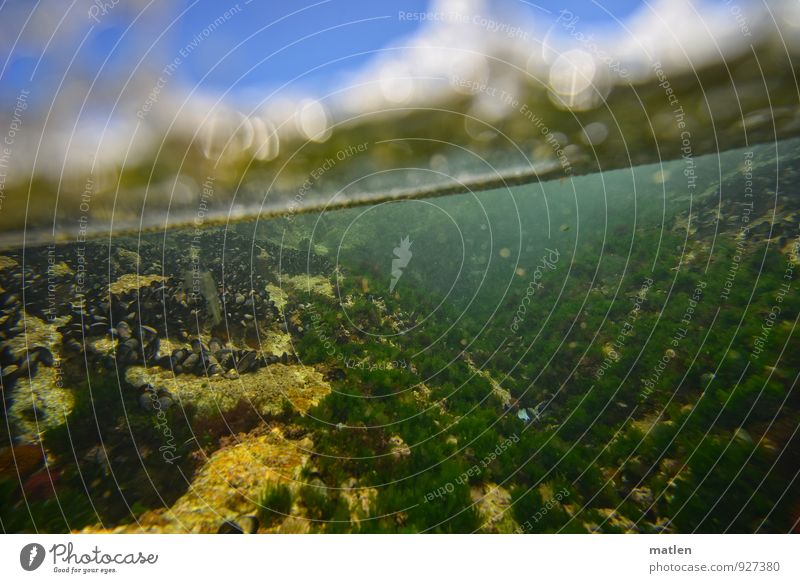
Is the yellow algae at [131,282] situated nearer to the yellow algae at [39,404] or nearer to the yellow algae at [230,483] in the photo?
the yellow algae at [39,404]

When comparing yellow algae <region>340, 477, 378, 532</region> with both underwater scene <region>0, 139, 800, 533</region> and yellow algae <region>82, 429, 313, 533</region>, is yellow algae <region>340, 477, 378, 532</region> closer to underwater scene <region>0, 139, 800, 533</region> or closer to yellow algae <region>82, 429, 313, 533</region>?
underwater scene <region>0, 139, 800, 533</region>

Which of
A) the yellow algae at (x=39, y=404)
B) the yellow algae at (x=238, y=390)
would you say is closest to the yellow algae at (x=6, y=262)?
the yellow algae at (x=39, y=404)

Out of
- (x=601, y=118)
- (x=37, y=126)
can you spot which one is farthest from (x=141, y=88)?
(x=601, y=118)

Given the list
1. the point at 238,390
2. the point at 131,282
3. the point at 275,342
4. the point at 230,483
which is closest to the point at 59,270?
the point at 131,282

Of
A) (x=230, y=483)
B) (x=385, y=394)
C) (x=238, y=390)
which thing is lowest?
(x=385, y=394)

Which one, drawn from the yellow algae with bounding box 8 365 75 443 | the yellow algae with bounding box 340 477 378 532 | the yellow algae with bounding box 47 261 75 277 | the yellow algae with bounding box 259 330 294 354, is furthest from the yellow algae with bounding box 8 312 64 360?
the yellow algae with bounding box 340 477 378 532

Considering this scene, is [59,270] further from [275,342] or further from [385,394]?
[385,394]
